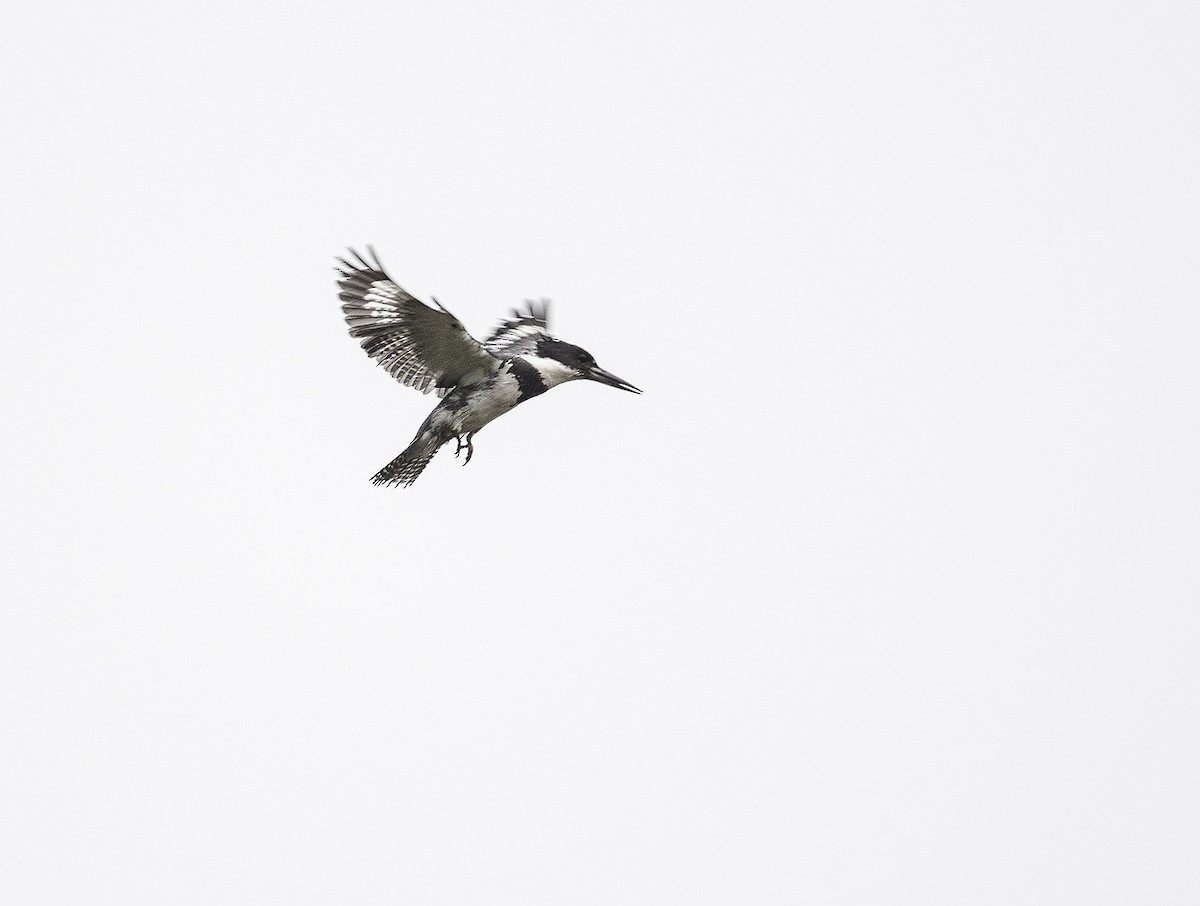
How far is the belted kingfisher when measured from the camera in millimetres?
7816

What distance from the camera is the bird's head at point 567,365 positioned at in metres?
8.73

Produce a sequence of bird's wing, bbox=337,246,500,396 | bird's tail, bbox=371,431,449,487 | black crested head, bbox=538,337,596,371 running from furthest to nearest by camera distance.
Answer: black crested head, bbox=538,337,596,371
bird's tail, bbox=371,431,449,487
bird's wing, bbox=337,246,500,396

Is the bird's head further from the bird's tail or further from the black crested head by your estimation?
the bird's tail

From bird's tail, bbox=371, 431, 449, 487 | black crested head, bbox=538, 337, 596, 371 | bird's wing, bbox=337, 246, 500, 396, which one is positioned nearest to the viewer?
bird's wing, bbox=337, 246, 500, 396

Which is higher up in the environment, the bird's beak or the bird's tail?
the bird's beak

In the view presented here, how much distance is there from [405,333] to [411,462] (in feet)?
2.80

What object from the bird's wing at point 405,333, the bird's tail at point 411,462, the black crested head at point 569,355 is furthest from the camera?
the black crested head at point 569,355

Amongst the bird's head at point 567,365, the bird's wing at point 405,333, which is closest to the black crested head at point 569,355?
the bird's head at point 567,365

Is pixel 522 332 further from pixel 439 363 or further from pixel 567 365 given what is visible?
pixel 439 363

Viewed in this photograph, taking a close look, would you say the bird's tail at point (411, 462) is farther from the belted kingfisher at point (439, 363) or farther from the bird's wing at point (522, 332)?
the bird's wing at point (522, 332)

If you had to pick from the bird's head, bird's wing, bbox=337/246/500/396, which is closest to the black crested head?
the bird's head

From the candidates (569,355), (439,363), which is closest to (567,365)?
(569,355)

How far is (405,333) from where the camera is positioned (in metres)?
7.99

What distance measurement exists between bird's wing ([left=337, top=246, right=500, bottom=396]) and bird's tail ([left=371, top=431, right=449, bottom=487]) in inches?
11.3
